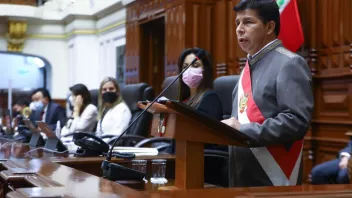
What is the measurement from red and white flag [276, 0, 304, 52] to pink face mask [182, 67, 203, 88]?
150 cm

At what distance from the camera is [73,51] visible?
11.4 m

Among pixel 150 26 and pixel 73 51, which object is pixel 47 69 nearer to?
pixel 73 51

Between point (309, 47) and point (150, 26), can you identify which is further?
point (150, 26)

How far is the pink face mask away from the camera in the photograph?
3.46 meters

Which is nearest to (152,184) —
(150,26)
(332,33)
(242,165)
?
(242,165)

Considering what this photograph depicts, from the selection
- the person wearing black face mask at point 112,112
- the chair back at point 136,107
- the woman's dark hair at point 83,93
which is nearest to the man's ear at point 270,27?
the chair back at point 136,107

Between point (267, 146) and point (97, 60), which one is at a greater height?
point (97, 60)

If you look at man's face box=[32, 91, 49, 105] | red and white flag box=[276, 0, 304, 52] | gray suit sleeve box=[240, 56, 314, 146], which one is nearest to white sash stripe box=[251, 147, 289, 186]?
gray suit sleeve box=[240, 56, 314, 146]

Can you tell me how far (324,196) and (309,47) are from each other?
3.44 m

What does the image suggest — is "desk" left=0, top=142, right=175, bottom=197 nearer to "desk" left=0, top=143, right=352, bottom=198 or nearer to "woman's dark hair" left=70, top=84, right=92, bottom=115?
"desk" left=0, top=143, right=352, bottom=198

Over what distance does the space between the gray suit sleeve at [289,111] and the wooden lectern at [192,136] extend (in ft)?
0.51

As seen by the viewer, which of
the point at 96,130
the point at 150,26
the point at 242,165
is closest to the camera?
the point at 242,165

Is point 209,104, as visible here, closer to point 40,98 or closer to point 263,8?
point 263,8

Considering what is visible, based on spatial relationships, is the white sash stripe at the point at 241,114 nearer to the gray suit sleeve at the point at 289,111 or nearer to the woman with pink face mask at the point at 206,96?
the gray suit sleeve at the point at 289,111
